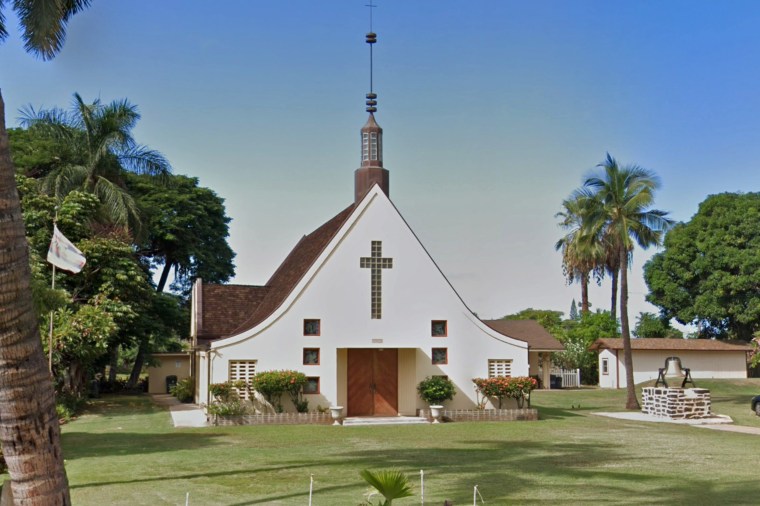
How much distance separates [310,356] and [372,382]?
2.55 m

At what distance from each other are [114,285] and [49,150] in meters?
11.7

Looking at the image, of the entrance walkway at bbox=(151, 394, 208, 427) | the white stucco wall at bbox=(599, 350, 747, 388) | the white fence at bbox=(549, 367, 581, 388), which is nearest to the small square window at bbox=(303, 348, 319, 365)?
the entrance walkway at bbox=(151, 394, 208, 427)

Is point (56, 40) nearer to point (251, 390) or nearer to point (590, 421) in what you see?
point (251, 390)

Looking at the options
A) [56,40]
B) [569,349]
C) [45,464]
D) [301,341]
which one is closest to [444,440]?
[301,341]

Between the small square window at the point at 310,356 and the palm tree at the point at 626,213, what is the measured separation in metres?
13.3

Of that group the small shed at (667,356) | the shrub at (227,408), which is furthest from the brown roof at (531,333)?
the shrub at (227,408)

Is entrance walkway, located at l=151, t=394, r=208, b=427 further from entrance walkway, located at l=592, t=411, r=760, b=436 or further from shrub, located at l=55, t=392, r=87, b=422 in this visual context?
entrance walkway, located at l=592, t=411, r=760, b=436

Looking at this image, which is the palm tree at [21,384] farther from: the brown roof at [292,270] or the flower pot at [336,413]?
the brown roof at [292,270]

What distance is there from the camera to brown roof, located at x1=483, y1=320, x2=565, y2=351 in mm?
50344

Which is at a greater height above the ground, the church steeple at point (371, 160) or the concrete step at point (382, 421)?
the church steeple at point (371, 160)

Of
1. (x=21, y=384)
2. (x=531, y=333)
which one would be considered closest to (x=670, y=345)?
(x=531, y=333)

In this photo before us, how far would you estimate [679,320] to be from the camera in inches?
2361

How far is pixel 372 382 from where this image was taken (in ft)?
100

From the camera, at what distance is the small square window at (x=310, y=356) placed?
97.8 feet
